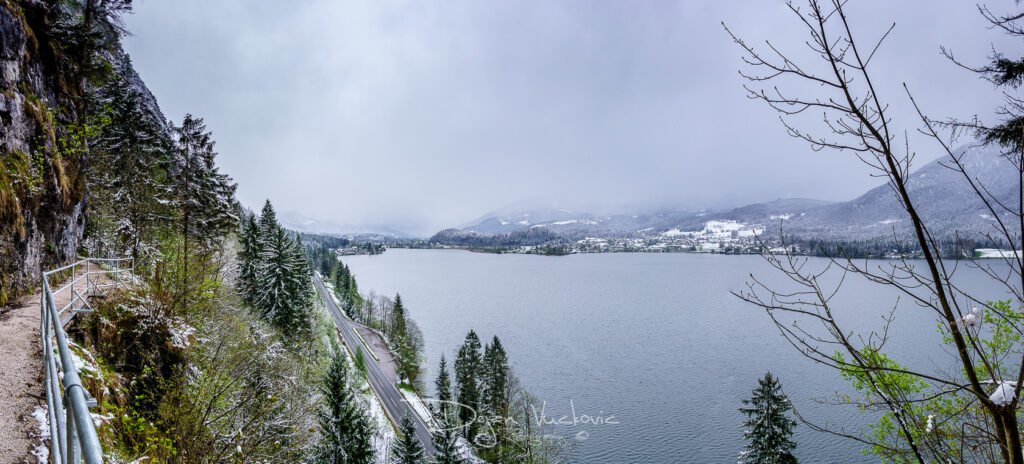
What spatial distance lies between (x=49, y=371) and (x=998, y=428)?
5.13 meters

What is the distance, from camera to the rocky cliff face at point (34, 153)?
413 inches

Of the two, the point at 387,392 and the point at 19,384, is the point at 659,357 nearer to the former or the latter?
the point at 387,392

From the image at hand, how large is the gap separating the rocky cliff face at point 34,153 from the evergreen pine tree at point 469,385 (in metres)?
22.8

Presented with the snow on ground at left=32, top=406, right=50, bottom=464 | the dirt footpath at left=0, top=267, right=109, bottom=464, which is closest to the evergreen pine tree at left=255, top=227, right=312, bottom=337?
the dirt footpath at left=0, top=267, right=109, bottom=464

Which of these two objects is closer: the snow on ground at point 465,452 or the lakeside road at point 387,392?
the snow on ground at point 465,452

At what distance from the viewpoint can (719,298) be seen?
7812cm

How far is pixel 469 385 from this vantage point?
3278 cm

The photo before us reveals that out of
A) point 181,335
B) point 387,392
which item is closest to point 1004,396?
point 181,335

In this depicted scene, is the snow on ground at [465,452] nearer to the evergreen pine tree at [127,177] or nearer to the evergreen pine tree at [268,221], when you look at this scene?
the evergreen pine tree at [127,177]

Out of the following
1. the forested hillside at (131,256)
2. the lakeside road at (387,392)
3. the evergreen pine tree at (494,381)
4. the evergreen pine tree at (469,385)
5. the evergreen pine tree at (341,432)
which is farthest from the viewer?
the evergreen pine tree at (494,381)

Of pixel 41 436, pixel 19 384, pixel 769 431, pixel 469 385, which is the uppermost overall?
pixel 19 384

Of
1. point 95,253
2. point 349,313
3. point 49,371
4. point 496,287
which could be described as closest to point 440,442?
point 95,253

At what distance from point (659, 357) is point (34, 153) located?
44.4m

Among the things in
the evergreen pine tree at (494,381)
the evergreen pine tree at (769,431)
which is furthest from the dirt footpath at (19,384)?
the evergreen pine tree at (494,381)
